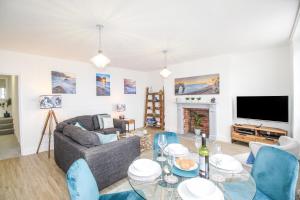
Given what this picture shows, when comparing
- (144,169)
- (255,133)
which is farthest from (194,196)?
(255,133)

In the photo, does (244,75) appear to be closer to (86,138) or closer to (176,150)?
(176,150)

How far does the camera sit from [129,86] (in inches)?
259

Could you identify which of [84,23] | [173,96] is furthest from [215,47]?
[84,23]

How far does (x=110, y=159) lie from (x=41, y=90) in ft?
10.2

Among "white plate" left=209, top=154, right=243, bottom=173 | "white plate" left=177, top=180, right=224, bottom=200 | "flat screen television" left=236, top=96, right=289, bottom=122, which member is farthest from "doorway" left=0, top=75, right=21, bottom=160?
"flat screen television" left=236, top=96, right=289, bottom=122

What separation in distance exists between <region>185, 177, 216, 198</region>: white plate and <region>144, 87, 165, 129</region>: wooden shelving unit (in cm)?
528

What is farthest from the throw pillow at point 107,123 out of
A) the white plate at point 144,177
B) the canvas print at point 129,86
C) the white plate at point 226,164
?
the white plate at point 226,164

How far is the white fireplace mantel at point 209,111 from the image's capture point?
4.91 metres

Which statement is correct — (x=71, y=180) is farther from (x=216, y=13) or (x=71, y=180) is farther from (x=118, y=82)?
(x=118, y=82)

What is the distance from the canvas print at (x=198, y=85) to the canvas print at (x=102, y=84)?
2536mm

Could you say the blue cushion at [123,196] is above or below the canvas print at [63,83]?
below

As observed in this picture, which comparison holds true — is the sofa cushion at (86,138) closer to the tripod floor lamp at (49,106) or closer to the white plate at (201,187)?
the white plate at (201,187)

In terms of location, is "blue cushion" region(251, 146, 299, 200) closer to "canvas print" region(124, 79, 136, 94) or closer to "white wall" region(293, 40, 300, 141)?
"white wall" region(293, 40, 300, 141)

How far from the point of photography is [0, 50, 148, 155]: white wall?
3967 mm
